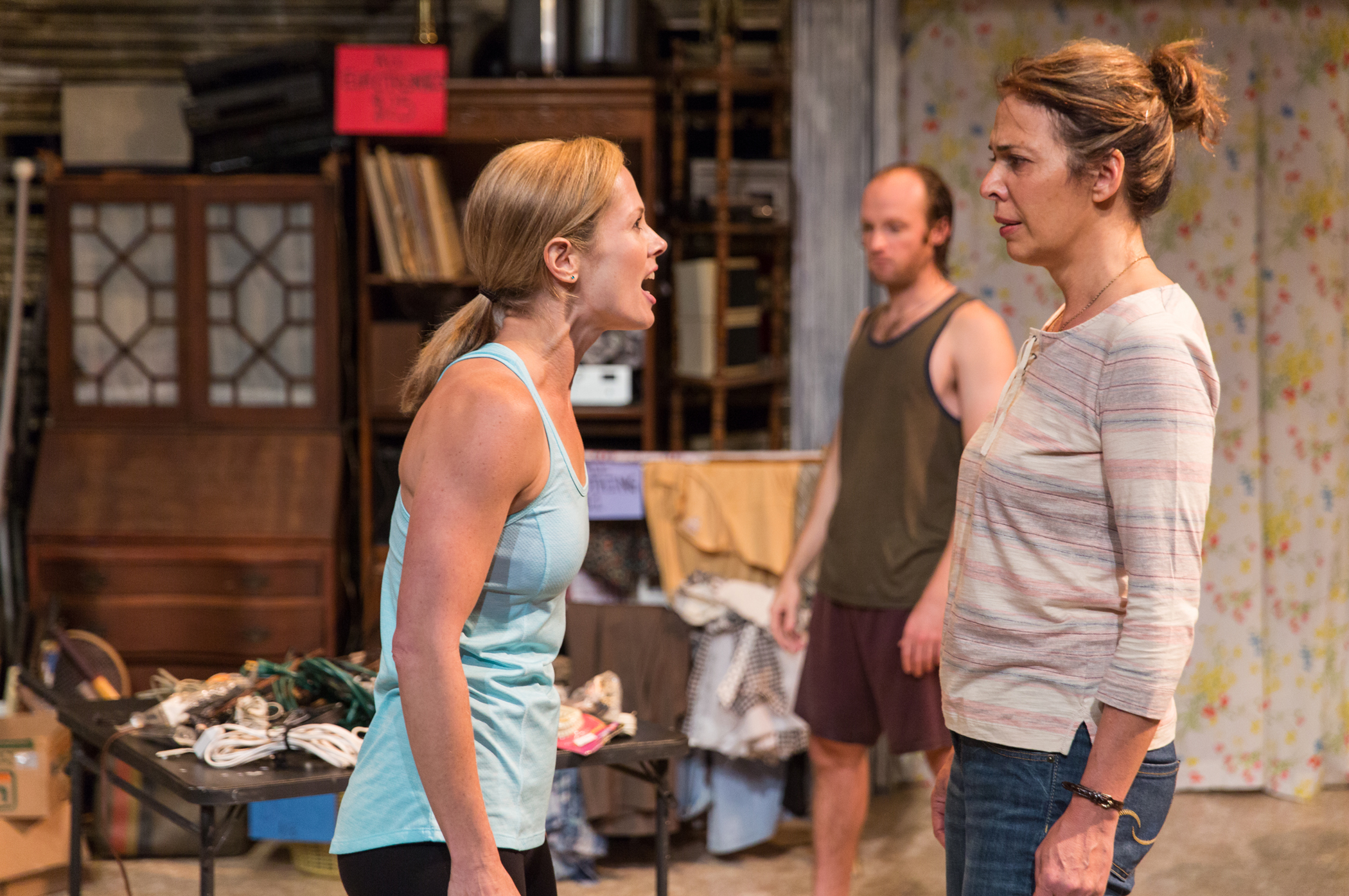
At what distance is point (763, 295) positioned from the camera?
416 cm

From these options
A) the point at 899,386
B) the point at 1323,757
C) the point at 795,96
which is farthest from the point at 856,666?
the point at 1323,757

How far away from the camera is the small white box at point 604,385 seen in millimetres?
3664

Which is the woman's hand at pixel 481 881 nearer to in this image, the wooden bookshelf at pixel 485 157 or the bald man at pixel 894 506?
the bald man at pixel 894 506

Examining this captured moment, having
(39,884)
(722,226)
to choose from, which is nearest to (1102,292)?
(722,226)

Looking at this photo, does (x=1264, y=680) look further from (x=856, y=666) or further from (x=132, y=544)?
(x=132, y=544)

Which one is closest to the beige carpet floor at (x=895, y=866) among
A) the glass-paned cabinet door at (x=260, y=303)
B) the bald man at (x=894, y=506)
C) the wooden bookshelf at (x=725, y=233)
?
the bald man at (x=894, y=506)

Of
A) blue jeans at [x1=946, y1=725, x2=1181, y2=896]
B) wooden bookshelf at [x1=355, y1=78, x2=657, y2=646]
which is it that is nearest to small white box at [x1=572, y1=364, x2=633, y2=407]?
wooden bookshelf at [x1=355, y1=78, x2=657, y2=646]

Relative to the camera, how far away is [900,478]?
2.45m

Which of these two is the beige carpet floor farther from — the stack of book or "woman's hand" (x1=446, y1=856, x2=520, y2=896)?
"woman's hand" (x1=446, y1=856, x2=520, y2=896)

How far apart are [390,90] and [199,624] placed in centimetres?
166

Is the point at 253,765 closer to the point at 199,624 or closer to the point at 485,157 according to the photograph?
the point at 199,624

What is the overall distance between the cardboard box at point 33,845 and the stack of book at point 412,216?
1.74m

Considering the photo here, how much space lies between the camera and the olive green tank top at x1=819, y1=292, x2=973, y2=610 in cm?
243

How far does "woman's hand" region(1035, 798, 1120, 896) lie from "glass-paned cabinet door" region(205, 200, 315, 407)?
10.1ft
